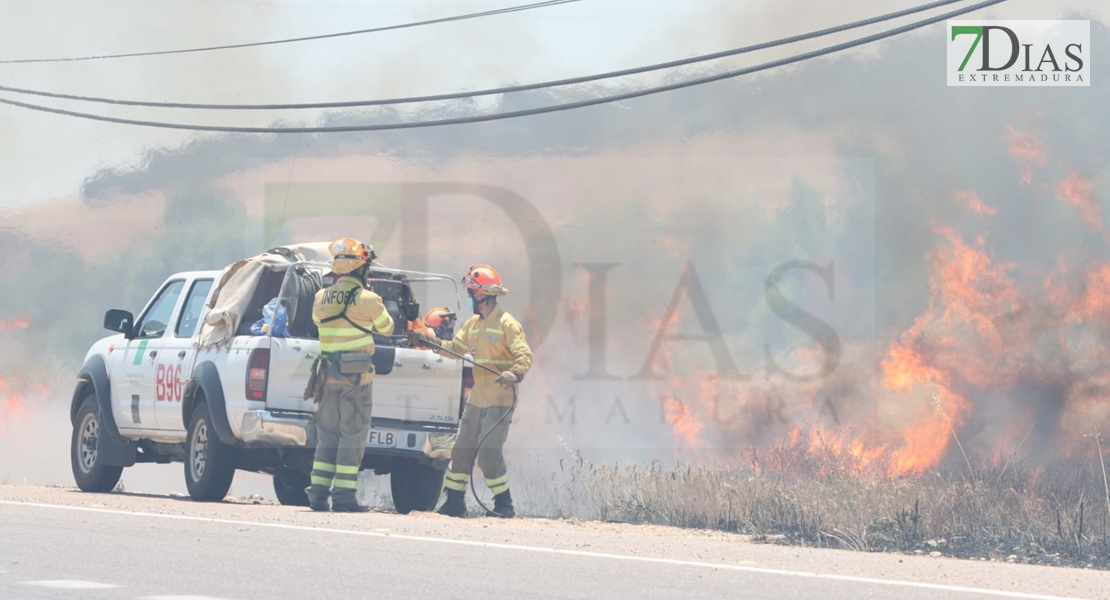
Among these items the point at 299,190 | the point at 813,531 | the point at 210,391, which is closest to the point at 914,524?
the point at 813,531

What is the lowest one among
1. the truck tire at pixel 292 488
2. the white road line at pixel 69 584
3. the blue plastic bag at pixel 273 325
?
the truck tire at pixel 292 488

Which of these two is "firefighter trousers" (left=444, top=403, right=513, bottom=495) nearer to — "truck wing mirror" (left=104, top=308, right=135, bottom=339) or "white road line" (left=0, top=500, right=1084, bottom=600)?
"white road line" (left=0, top=500, right=1084, bottom=600)

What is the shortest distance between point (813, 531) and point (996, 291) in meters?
11.0

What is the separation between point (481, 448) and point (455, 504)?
0.57 metres

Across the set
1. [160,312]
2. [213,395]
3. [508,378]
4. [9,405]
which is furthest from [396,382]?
[9,405]

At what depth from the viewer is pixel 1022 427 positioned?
19812 mm

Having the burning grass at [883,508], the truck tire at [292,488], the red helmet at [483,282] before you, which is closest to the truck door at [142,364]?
the truck tire at [292,488]

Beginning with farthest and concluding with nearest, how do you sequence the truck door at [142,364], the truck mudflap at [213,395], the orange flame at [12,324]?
the orange flame at [12,324] < the truck door at [142,364] < the truck mudflap at [213,395]

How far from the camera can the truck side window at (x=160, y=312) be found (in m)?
12.9

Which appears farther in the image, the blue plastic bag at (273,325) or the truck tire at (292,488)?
the truck tire at (292,488)

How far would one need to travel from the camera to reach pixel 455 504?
11.9 m

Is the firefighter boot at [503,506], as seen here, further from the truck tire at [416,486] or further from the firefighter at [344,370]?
the firefighter at [344,370]

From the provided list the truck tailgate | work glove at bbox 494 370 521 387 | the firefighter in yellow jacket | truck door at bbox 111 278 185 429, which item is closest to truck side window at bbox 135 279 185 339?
truck door at bbox 111 278 185 429

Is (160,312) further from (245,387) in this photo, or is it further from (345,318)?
(345,318)
